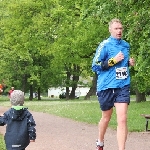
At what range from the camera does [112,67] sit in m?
7.53

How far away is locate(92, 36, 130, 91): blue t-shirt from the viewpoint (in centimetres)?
752

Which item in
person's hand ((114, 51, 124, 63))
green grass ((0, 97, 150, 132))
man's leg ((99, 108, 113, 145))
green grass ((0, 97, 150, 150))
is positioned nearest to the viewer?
person's hand ((114, 51, 124, 63))

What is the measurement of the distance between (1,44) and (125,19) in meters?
46.5

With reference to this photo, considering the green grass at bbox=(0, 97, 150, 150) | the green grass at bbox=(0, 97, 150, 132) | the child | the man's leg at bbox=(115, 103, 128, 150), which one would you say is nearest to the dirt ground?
the green grass at bbox=(0, 97, 150, 150)

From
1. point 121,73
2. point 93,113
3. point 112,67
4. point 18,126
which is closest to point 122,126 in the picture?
point 121,73

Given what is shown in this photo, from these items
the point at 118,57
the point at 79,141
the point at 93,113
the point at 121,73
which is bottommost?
the point at 93,113

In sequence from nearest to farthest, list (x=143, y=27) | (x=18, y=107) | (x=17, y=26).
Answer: (x=18, y=107), (x=143, y=27), (x=17, y=26)

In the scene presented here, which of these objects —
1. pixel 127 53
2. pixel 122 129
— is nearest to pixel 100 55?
pixel 127 53

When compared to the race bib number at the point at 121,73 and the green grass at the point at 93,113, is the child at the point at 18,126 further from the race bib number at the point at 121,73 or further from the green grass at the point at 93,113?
the green grass at the point at 93,113

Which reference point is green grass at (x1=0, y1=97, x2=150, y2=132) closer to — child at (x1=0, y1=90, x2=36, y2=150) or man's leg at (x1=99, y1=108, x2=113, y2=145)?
man's leg at (x1=99, y1=108, x2=113, y2=145)

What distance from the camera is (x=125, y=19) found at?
16.8m

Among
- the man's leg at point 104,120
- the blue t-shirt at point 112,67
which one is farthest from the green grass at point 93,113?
the blue t-shirt at point 112,67

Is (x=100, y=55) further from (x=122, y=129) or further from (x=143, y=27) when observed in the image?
(x=143, y=27)

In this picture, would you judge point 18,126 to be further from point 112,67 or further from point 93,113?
point 93,113
